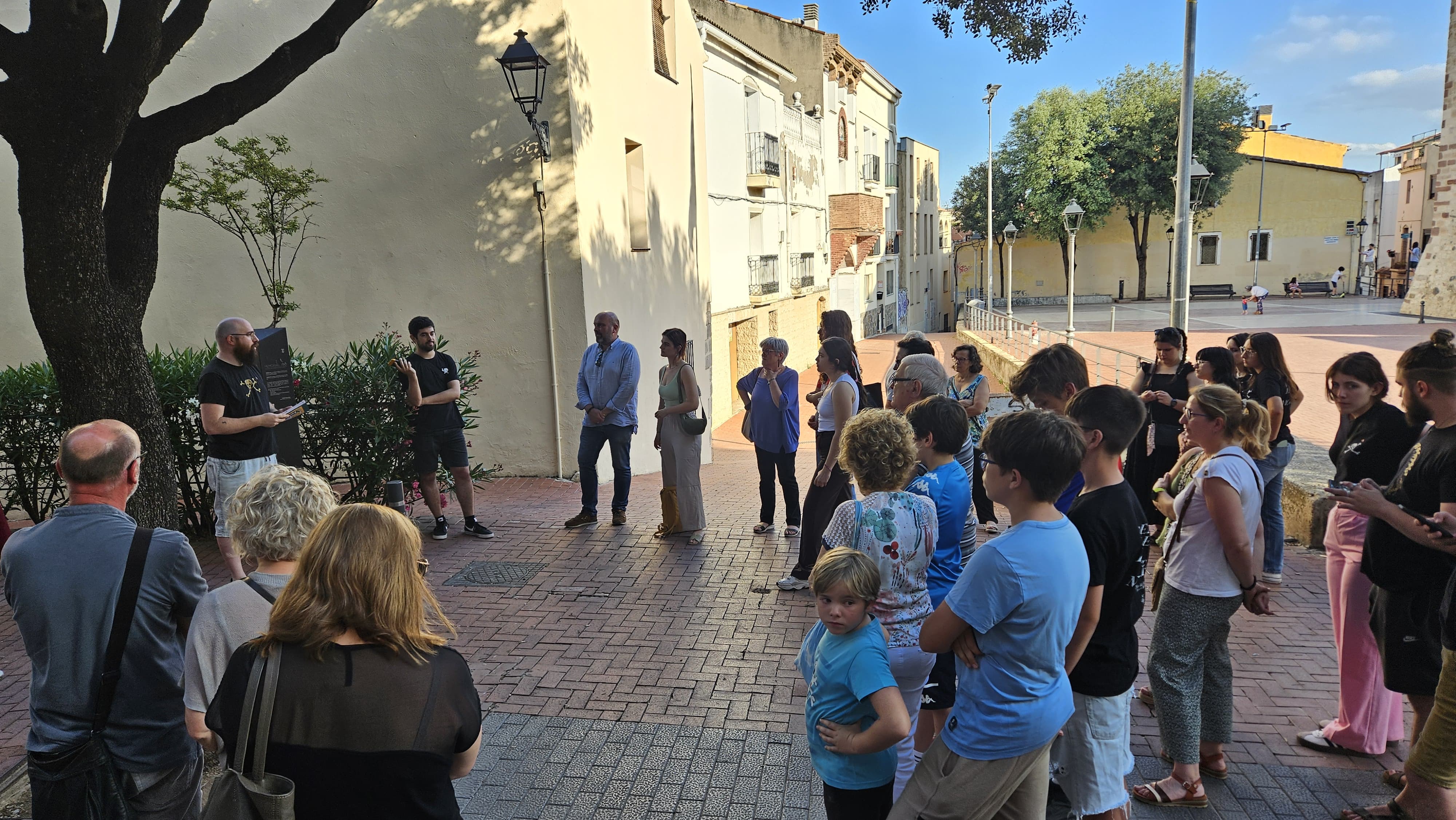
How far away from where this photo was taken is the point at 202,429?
25.7ft

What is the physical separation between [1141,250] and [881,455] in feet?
165

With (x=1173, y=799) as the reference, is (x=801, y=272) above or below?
above

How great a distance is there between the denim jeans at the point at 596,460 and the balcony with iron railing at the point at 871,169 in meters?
33.7

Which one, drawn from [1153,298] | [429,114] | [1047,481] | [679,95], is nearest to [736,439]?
[679,95]

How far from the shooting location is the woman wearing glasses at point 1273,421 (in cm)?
638

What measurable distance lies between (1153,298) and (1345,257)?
31.3ft

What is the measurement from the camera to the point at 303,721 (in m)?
2.06

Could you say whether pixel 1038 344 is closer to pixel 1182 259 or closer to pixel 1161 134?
pixel 1182 259

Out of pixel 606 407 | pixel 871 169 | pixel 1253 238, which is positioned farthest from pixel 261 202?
pixel 1253 238

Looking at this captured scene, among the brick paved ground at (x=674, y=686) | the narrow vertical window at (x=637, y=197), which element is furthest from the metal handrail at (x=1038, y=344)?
the brick paved ground at (x=674, y=686)

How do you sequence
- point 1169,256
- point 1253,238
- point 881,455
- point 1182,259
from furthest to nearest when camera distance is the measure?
1. point 1169,256
2. point 1253,238
3. point 1182,259
4. point 881,455

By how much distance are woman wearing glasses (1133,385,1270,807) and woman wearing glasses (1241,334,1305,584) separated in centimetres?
286

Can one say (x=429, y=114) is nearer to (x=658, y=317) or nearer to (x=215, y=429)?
(x=658, y=317)

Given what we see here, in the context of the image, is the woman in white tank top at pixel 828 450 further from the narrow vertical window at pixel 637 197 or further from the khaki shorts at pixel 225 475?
the narrow vertical window at pixel 637 197
